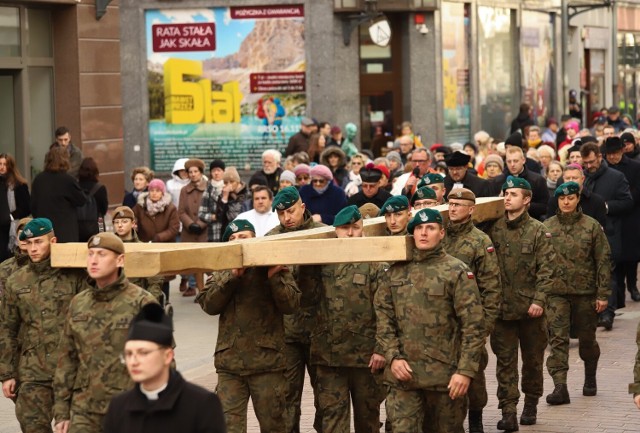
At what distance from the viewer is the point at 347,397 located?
10.9 meters

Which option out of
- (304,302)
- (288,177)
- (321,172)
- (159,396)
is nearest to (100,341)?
(304,302)

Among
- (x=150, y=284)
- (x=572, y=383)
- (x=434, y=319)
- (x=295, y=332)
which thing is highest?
(x=150, y=284)

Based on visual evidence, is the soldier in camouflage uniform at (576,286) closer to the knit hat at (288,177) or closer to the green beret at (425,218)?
the green beret at (425,218)

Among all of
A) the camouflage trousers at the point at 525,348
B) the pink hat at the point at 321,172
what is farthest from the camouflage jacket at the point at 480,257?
the pink hat at the point at 321,172

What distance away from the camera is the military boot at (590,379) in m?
13.7

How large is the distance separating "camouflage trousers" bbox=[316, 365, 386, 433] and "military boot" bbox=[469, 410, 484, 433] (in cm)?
129

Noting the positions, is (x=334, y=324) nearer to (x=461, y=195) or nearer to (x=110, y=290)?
(x=461, y=195)

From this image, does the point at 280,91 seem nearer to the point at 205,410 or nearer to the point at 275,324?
the point at 275,324

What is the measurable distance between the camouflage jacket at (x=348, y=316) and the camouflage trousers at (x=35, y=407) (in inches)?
75.3

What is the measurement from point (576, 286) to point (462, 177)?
298 centimetres

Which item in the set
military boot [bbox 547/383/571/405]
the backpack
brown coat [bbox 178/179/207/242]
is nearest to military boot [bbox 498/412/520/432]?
military boot [bbox 547/383/571/405]

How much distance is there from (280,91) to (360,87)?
196cm

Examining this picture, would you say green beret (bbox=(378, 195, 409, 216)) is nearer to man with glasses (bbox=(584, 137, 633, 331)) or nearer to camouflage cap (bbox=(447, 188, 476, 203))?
camouflage cap (bbox=(447, 188, 476, 203))

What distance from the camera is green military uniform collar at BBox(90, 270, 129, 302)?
902 cm
